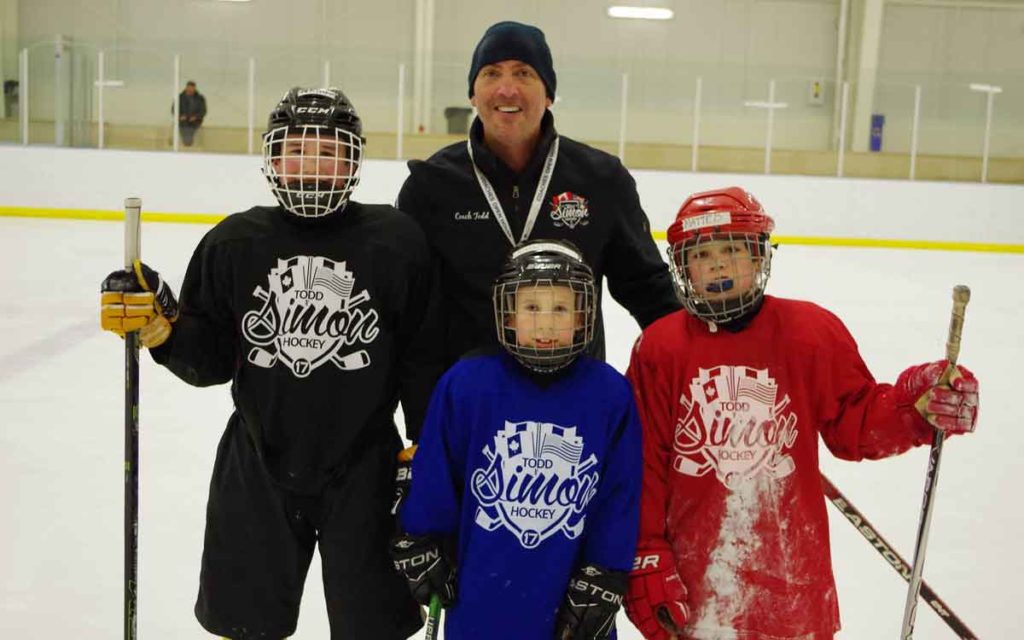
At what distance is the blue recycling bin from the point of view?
37.1 feet

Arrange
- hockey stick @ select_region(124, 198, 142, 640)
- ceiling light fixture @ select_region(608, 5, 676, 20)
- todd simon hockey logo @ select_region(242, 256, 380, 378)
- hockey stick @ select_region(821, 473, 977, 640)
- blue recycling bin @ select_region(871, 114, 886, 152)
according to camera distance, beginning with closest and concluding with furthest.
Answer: todd simon hockey logo @ select_region(242, 256, 380, 378), hockey stick @ select_region(124, 198, 142, 640), hockey stick @ select_region(821, 473, 977, 640), blue recycling bin @ select_region(871, 114, 886, 152), ceiling light fixture @ select_region(608, 5, 676, 20)

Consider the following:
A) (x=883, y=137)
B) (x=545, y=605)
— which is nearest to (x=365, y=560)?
(x=545, y=605)

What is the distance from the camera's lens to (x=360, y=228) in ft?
5.85

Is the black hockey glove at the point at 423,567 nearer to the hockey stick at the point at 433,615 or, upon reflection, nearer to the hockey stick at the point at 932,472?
the hockey stick at the point at 433,615

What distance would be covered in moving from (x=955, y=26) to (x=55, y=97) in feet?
34.6

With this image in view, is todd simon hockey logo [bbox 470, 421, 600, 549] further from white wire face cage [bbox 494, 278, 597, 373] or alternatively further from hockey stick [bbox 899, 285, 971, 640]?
hockey stick [bbox 899, 285, 971, 640]

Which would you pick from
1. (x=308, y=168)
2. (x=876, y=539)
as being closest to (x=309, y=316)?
(x=308, y=168)

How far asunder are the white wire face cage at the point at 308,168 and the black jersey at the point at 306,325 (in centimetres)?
6

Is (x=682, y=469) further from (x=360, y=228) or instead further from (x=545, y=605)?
(x=360, y=228)

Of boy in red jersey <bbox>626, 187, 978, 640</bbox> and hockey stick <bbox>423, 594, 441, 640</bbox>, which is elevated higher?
boy in red jersey <bbox>626, 187, 978, 640</bbox>

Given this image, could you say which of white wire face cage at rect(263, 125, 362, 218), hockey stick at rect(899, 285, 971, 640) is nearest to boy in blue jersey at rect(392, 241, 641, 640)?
white wire face cage at rect(263, 125, 362, 218)

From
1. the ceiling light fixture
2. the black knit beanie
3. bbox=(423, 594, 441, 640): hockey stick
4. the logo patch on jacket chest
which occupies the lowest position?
bbox=(423, 594, 441, 640): hockey stick

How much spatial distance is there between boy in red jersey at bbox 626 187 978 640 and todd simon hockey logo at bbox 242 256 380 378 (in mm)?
493

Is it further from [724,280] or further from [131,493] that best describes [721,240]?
[131,493]
